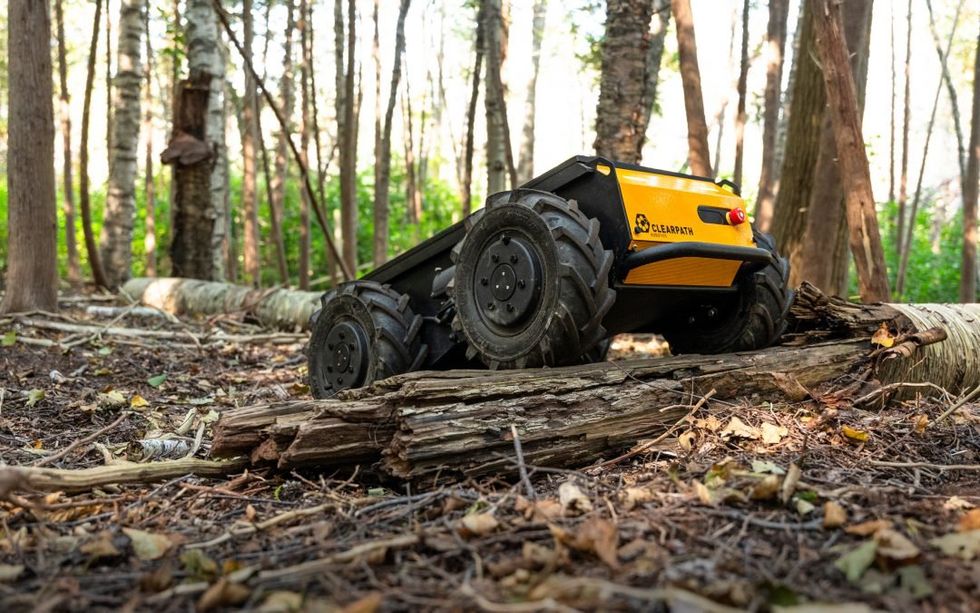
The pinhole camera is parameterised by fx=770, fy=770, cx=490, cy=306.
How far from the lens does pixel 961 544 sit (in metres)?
2.21

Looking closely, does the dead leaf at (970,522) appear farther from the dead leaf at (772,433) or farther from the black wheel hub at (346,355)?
the black wheel hub at (346,355)

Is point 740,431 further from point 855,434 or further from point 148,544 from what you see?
point 148,544

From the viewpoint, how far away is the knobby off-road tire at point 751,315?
4.45 m

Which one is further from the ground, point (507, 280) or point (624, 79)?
point (624, 79)

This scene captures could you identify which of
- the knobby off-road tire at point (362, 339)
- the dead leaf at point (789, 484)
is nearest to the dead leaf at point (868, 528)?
the dead leaf at point (789, 484)

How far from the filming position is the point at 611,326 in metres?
4.35

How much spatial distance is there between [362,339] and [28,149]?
488 cm

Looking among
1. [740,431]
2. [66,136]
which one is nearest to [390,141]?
[66,136]

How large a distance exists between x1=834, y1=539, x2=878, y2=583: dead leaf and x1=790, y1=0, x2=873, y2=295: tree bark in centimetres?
534

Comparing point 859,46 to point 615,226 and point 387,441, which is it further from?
point 387,441

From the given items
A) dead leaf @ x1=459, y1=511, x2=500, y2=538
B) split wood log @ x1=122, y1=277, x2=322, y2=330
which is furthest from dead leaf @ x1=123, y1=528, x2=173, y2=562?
split wood log @ x1=122, y1=277, x2=322, y2=330

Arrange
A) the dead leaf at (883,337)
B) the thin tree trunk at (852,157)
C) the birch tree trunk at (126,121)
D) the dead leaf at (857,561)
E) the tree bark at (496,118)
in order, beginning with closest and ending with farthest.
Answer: the dead leaf at (857,561) → the dead leaf at (883,337) → the thin tree trunk at (852,157) → the tree bark at (496,118) → the birch tree trunk at (126,121)

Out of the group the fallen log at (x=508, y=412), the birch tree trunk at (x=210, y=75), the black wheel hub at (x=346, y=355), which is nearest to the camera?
the fallen log at (x=508, y=412)

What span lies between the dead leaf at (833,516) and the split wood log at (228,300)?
7812mm
